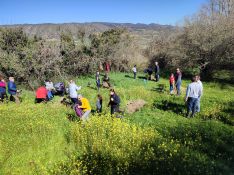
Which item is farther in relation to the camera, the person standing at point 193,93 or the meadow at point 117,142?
the person standing at point 193,93

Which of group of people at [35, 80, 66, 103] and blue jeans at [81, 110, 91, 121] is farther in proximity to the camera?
group of people at [35, 80, 66, 103]

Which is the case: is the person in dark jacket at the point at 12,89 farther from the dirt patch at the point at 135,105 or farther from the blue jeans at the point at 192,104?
the blue jeans at the point at 192,104

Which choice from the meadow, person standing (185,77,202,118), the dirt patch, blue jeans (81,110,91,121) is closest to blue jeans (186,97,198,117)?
person standing (185,77,202,118)

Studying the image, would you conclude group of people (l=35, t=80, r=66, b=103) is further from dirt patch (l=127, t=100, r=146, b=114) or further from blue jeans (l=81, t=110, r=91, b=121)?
blue jeans (l=81, t=110, r=91, b=121)

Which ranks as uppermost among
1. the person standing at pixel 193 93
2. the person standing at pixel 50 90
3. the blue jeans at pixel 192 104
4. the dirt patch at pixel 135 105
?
the person standing at pixel 193 93

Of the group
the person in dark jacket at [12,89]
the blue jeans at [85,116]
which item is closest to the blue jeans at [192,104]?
the blue jeans at [85,116]

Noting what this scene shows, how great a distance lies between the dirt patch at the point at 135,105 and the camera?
51.6ft

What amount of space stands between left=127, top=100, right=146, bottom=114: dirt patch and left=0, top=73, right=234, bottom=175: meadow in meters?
0.49

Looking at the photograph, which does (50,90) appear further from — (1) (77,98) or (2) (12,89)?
(1) (77,98)

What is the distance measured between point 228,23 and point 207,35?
79.1 inches

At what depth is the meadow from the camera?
350 inches

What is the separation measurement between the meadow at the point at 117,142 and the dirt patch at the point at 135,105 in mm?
492

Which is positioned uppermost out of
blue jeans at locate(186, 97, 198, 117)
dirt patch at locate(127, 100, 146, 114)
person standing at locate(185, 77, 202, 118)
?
person standing at locate(185, 77, 202, 118)

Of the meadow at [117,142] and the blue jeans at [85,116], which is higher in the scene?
the blue jeans at [85,116]
